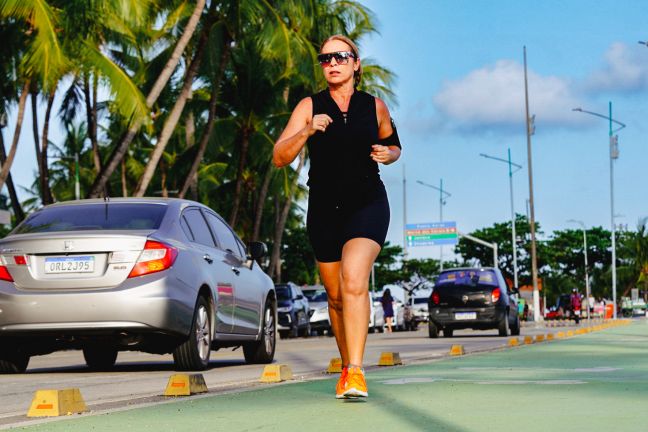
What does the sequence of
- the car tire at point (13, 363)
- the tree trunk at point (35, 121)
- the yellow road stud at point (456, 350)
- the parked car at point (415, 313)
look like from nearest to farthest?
1. the car tire at point (13, 363)
2. the yellow road stud at point (456, 350)
3. the tree trunk at point (35, 121)
4. the parked car at point (415, 313)

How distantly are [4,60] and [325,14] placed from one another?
45.9ft

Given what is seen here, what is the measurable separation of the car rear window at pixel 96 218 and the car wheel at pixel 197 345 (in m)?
0.93

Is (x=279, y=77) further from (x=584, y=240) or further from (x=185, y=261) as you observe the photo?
(x=584, y=240)

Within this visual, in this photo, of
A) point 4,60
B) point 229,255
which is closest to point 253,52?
point 4,60

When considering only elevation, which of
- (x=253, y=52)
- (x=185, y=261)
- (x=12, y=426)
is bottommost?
(x=12, y=426)

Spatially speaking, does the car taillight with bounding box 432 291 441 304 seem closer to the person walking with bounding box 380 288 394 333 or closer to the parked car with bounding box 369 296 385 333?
the person walking with bounding box 380 288 394 333

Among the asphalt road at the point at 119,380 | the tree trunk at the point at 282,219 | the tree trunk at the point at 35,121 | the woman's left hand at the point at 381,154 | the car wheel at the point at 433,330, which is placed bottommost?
the asphalt road at the point at 119,380

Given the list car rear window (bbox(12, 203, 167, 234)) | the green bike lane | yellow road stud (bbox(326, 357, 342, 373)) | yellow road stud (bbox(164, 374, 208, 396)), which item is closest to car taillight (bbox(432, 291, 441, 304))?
car rear window (bbox(12, 203, 167, 234))

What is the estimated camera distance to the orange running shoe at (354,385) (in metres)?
6.62

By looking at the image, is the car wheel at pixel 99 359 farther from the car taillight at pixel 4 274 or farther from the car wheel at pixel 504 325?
the car wheel at pixel 504 325

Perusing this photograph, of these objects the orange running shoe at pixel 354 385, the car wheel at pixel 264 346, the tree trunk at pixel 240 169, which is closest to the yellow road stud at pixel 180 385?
the orange running shoe at pixel 354 385

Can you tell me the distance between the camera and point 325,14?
40500 mm

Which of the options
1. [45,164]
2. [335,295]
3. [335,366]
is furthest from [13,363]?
[45,164]

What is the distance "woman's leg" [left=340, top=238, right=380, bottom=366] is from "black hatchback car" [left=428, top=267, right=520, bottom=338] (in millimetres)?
19839
